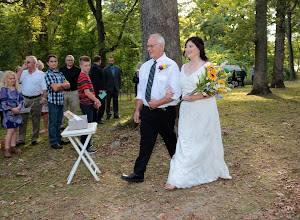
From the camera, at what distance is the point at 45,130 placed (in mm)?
10188

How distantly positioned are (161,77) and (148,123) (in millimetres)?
783

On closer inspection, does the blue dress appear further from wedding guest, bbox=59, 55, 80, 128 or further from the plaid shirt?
wedding guest, bbox=59, 55, 80, 128

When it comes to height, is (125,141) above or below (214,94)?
below

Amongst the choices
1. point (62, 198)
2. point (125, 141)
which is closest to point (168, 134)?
point (62, 198)

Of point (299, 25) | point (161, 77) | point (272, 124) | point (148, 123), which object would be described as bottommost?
point (272, 124)

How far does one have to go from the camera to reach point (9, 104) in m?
7.36

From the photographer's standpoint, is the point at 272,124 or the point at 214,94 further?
the point at 272,124

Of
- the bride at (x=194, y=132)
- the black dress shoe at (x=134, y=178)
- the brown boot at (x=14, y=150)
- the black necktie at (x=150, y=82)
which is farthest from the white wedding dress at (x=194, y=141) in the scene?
the brown boot at (x=14, y=150)

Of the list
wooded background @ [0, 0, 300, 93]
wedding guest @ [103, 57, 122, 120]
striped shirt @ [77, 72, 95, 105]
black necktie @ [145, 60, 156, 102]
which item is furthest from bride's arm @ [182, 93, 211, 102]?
wooded background @ [0, 0, 300, 93]

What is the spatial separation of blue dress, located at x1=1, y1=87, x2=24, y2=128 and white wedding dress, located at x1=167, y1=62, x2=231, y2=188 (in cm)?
445

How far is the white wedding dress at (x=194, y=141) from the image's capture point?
4848 mm

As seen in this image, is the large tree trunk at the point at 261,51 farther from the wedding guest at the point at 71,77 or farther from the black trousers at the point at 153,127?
the black trousers at the point at 153,127

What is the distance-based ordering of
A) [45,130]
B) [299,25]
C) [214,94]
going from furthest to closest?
[299,25]
[45,130]
[214,94]

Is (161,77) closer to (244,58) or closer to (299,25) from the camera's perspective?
(299,25)
